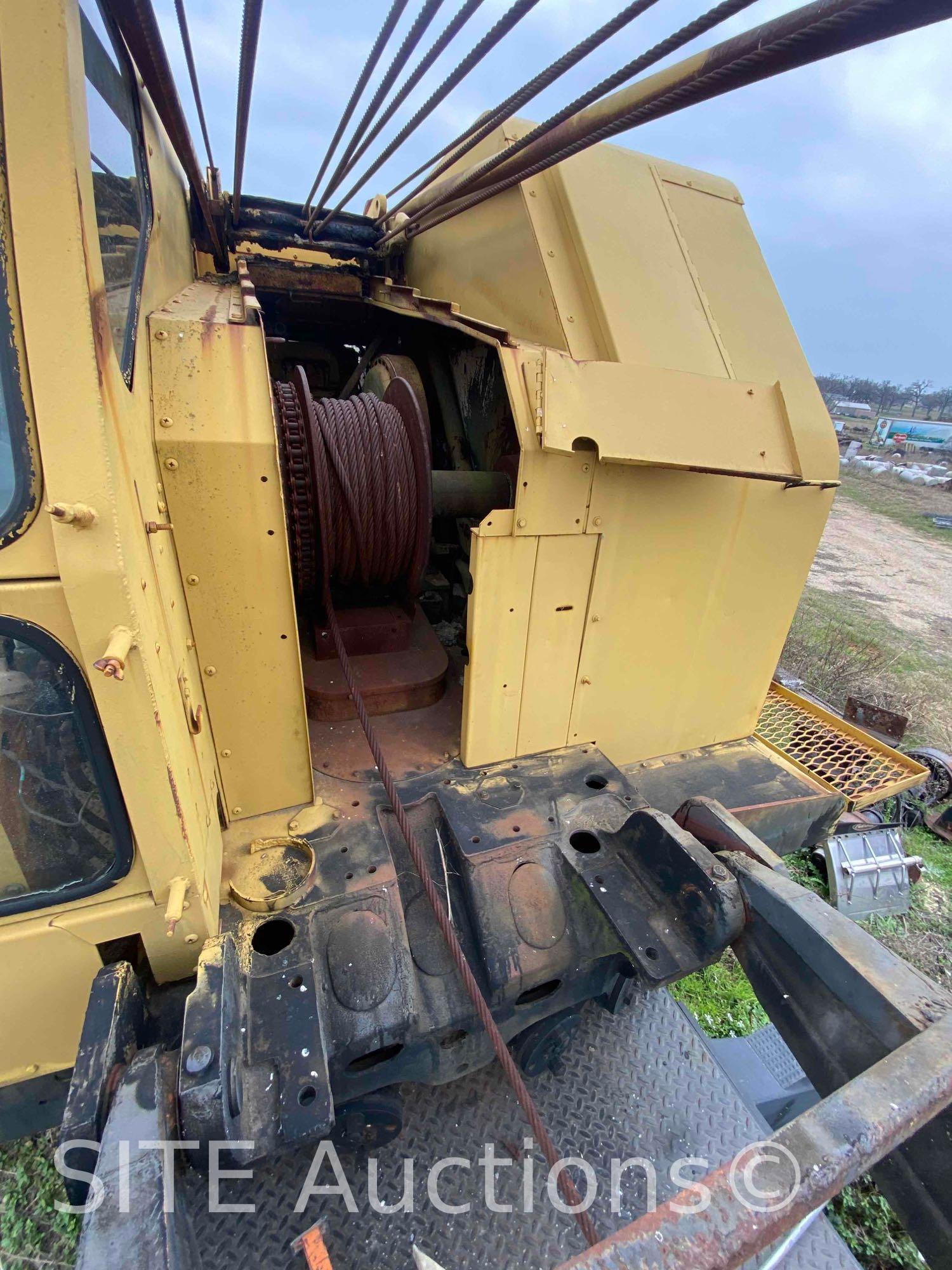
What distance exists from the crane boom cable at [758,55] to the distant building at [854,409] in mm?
51681

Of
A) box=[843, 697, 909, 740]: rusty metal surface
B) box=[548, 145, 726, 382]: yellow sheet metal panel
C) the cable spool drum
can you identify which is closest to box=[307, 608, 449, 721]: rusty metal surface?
the cable spool drum

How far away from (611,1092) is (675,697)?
4.94 ft

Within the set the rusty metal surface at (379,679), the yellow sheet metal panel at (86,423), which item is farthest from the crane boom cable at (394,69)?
the rusty metal surface at (379,679)

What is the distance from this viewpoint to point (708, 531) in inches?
86.5

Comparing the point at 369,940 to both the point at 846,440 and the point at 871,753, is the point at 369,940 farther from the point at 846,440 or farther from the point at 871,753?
the point at 846,440

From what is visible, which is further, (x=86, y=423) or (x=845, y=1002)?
(x=845, y=1002)

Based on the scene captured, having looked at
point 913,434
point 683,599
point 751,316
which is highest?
point 751,316

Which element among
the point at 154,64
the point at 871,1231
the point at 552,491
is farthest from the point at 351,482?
the point at 871,1231

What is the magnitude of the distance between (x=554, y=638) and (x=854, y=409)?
5894 cm

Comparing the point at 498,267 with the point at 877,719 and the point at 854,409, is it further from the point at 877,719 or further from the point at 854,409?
the point at 854,409

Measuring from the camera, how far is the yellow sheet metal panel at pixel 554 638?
202cm

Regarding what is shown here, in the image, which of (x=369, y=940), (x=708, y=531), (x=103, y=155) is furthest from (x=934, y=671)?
(x=103, y=155)

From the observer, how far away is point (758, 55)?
0.90 metres

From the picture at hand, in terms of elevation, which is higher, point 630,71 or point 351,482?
point 630,71
